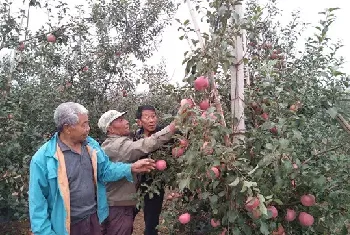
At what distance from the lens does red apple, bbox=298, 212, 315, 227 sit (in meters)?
2.22

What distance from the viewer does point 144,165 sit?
2865 mm

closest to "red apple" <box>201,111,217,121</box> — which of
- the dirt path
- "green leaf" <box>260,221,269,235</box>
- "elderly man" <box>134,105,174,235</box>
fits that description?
"green leaf" <box>260,221,269,235</box>

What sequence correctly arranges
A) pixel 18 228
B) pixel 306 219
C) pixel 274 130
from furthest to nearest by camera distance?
pixel 18 228 → pixel 306 219 → pixel 274 130

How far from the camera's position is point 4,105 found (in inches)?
176

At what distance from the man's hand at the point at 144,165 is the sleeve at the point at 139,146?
0.21ft

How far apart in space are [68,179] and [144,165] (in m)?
0.50

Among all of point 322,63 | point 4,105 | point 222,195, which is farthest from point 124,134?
point 4,105

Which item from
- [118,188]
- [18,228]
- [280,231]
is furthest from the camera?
[18,228]

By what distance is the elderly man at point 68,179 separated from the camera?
2498 mm

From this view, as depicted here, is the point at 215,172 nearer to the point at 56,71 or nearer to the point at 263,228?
the point at 263,228

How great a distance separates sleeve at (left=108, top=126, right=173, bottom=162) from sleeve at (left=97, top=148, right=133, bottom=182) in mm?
80

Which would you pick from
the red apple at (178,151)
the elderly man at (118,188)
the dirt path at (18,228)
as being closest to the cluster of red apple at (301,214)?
the red apple at (178,151)

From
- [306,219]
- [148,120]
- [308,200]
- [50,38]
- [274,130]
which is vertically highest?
[50,38]

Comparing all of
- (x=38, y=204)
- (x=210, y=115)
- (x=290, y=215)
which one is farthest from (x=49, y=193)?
(x=290, y=215)
